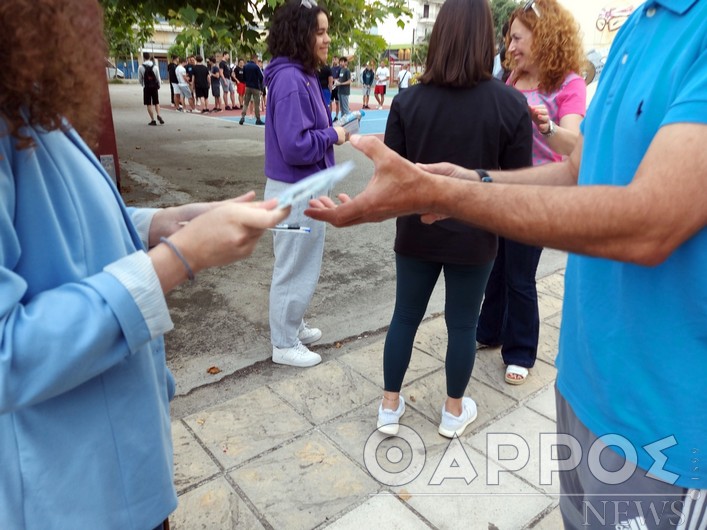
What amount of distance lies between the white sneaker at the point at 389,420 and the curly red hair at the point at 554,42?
6.87 ft

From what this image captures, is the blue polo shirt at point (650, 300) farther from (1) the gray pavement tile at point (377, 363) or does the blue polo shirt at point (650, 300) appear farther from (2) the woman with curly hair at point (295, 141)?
(1) the gray pavement tile at point (377, 363)

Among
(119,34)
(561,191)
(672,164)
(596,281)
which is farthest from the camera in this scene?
(119,34)

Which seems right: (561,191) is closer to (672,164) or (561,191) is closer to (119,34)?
(672,164)

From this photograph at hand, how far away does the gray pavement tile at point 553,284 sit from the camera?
464cm

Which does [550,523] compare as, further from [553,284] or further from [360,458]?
[553,284]

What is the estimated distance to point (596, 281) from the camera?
4.17 ft

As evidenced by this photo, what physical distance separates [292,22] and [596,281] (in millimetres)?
2450

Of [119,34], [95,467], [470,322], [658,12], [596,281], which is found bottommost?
[470,322]

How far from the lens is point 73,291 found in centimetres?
90

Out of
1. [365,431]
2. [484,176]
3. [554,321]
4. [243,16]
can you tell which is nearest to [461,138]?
[484,176]

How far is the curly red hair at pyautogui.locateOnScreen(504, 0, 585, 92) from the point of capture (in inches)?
118

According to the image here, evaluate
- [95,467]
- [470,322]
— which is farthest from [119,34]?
[95,467]

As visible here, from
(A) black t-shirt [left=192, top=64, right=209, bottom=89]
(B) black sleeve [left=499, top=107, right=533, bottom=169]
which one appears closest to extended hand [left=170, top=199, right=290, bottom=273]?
(B) black sleeve [left=499, top=107, right=533, bottom=169]

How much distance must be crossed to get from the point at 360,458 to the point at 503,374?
3.99ft
